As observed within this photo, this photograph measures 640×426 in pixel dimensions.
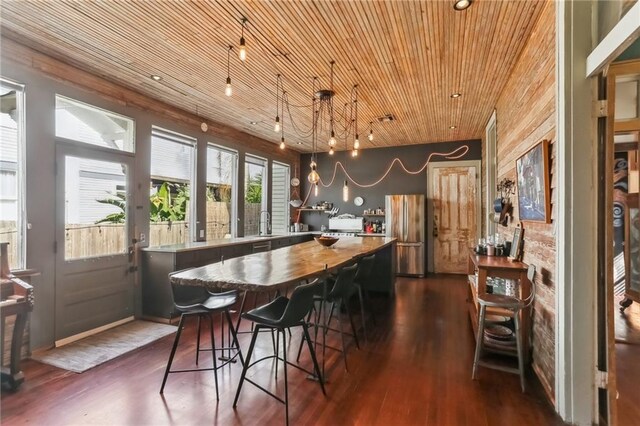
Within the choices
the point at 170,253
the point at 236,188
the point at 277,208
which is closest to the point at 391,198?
the point at 277,208

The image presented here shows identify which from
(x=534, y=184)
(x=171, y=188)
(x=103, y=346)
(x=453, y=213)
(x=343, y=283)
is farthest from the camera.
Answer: (x=453, y=213)

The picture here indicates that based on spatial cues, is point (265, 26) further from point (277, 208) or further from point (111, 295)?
point (277, 208)

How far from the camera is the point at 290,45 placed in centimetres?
298

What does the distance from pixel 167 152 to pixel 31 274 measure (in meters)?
2.30

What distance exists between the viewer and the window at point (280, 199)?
756 centimetres

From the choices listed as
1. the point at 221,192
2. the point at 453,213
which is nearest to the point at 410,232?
the point at 453,213

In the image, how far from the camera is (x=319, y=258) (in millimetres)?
3129

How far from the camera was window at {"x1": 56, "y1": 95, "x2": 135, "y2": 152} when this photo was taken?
3.39 m

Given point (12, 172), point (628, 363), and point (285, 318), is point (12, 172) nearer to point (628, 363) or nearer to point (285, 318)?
point (285, 318)

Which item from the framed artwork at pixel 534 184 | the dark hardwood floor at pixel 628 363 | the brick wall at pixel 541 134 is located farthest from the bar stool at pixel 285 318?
the dark hardwood floor at pixel 628 363

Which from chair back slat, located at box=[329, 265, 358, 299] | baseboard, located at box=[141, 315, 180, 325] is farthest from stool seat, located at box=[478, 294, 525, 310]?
baseboard, located at box=[141, 315, 180, 325]

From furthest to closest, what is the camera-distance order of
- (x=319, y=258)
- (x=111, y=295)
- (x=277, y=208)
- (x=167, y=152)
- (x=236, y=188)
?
(x=277, y=208), (x=236, y=188), (x=167, y=152), (x=111, y=295), (x=319, y=258)

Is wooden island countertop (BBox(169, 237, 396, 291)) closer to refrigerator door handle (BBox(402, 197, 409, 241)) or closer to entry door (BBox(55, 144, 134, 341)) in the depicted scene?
entry door (BBox(55, 144, 134, 341))

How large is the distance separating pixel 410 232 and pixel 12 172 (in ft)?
20.3
